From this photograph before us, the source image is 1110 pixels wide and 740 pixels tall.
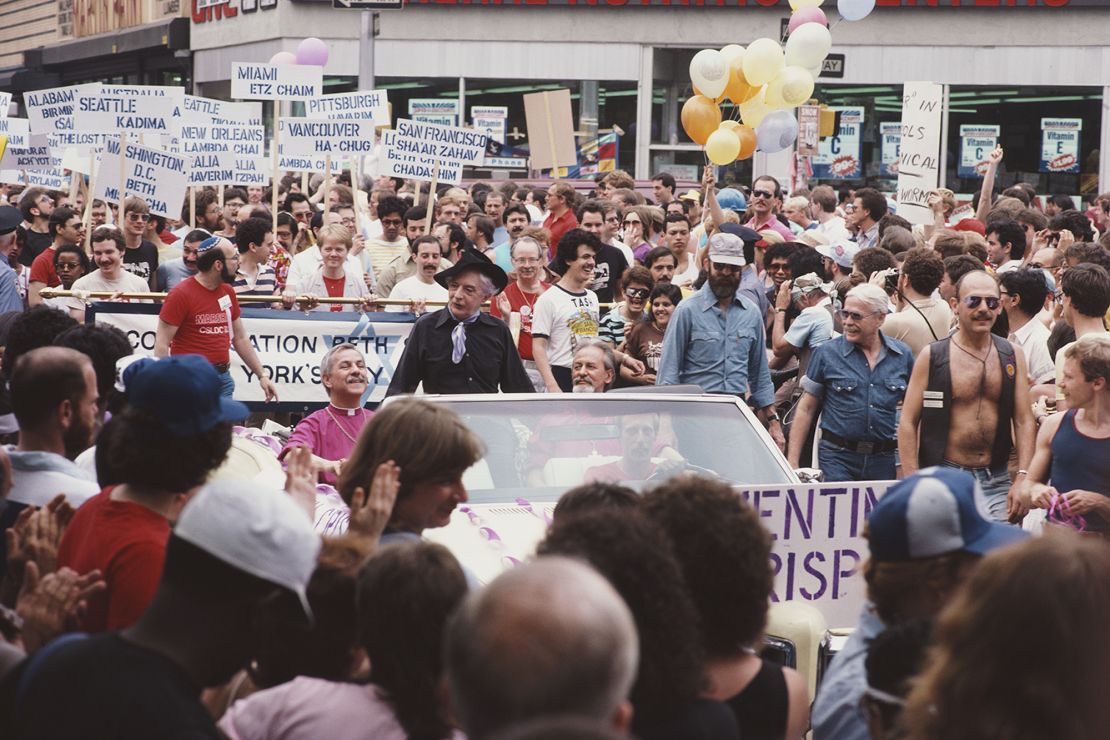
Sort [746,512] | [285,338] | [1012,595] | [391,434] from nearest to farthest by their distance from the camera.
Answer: [1012,595] < [746,512] < [391,434] < [285,338]

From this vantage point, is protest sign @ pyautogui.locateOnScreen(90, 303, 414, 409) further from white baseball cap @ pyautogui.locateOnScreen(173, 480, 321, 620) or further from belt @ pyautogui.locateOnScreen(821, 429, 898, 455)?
white baseball cap @ pyautogui.locateOnScreen(173, 480, 321, 620)

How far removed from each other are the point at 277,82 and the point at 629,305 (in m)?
6.97

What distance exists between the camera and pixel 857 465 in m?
8.71

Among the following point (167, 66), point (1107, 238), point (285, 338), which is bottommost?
A: point (285, 338)

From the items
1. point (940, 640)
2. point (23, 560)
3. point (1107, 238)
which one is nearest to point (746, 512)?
point (940, 640)

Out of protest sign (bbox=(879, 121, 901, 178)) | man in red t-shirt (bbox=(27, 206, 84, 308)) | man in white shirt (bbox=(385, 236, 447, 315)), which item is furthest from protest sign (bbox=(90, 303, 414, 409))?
protest sign (bbox=(879, 121, 901, 178))

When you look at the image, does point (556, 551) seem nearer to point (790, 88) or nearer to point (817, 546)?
point (817, 546)

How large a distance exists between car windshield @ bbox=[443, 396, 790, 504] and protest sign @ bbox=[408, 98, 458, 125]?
91.0ft

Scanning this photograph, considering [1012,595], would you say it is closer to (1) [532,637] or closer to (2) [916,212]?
(1) [532,637]

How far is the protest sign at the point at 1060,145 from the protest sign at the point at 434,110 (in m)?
12.6

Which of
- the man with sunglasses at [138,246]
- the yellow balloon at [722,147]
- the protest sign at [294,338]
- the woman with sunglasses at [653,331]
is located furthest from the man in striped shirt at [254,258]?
the yellow balloon at [722,147]

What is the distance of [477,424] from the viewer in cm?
691

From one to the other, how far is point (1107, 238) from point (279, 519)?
11.6 m

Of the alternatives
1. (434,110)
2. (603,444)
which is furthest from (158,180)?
(434,110)
